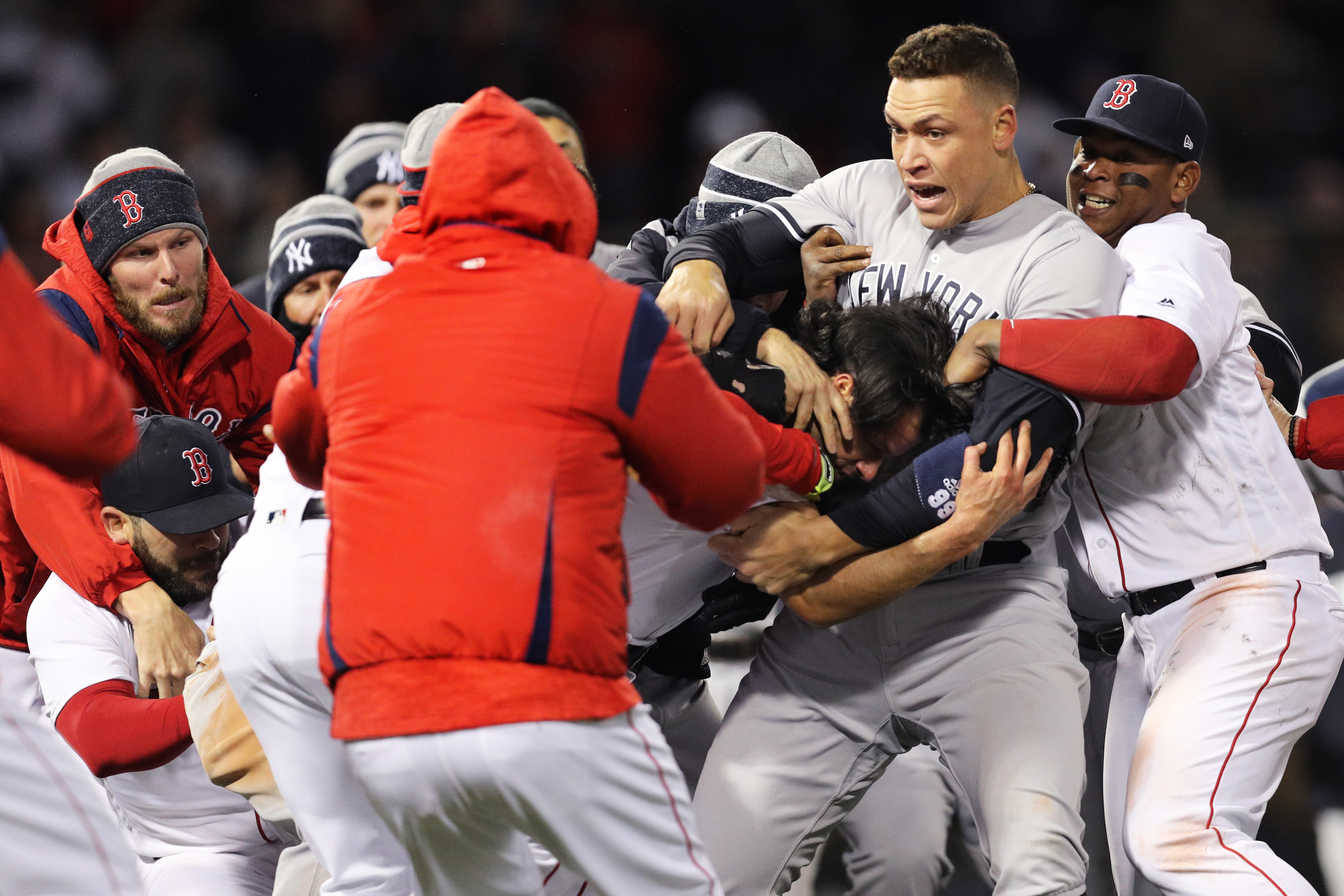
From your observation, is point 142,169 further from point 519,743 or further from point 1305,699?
point 1305,699

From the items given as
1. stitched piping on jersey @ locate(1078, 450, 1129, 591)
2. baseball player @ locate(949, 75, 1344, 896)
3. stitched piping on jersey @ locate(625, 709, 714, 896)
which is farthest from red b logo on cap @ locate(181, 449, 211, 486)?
stitched piping on jersey @ locate(1078, 450, 1129, 591)

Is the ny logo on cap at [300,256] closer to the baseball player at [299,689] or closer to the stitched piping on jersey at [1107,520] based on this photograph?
the baseball player at [299,689]

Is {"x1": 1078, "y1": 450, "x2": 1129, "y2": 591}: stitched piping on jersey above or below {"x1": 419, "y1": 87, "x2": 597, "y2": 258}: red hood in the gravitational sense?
below

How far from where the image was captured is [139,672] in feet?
11.1

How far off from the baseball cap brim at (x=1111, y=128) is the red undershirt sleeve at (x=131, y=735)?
2591mm

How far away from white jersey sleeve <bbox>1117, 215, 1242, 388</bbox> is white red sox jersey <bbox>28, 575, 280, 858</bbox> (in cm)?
245

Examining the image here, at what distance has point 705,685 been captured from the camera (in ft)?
12.4

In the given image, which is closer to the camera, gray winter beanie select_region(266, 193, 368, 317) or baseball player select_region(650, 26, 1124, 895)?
baseball player select_region(650, 26, 1124, 895)

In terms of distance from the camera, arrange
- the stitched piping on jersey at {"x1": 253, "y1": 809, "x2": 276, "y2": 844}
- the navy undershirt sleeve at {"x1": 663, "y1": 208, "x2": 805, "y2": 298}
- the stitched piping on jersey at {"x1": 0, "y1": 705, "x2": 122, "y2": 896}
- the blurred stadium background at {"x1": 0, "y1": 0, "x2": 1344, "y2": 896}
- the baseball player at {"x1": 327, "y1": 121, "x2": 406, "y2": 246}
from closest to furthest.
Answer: the stitched piping on jersey at {"x1": 0, "y1": 705, "x2": 122, "y2": 896} → the navy undershirt sleeve at {"x1": 663, "y1": 208, "x2": 805, "y2": 298} → the stitched piping on jersey at {"x1": 253, "y1": 809, "x2": 276, "y2": 844} → the baseball player at {"x1": 327, "y1": 121, "x2": 406, "y2": 246} → the blurred stadium background at {"x1": 0, "y1": 0, "x2": 1344, "y2": 896}

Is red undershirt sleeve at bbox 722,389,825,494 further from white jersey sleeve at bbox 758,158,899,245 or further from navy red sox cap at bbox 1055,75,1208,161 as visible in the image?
navy red sox cap at bbox 1055,75,1208,161

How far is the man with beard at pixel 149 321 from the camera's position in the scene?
3.84 meters

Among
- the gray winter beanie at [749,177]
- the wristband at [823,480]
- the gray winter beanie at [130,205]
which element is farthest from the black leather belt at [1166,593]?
the gray winter beanie at [130,205]

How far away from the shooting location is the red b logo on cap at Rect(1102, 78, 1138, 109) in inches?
137

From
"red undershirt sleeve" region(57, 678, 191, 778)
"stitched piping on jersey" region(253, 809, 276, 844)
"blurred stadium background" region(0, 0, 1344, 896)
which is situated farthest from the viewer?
"blurred stadium background" region(0, 0, 1344, 896)
